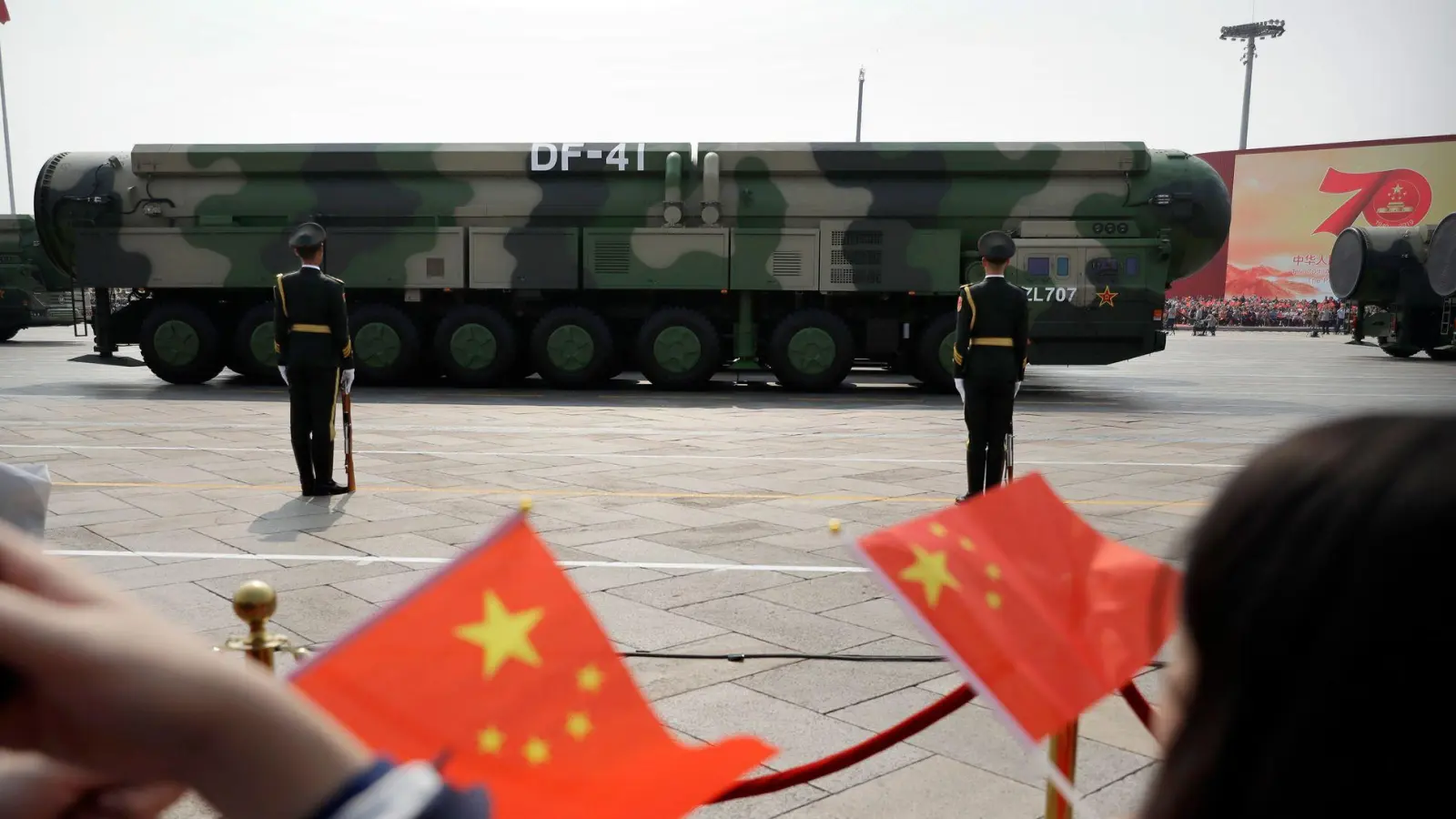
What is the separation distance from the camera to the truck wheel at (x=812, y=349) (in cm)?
1473

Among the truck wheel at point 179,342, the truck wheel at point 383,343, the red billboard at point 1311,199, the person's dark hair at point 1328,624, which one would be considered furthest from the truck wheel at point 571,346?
the red billboard at point 1311,199

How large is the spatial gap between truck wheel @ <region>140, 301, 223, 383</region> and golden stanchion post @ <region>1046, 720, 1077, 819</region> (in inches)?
591

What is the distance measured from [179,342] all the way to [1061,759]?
1518 cm

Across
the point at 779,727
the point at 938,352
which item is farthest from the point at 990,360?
the point at 938,352

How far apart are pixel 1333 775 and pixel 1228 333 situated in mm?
45256

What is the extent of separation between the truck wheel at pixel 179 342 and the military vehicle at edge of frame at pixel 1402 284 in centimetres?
2219

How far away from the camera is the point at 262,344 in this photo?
14930 mm

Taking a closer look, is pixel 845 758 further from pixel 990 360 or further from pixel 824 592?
pixel 990 360

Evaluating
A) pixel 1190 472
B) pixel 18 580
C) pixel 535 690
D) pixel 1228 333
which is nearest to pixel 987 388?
pixel 1190 472

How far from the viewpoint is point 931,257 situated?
A: 47.8ft

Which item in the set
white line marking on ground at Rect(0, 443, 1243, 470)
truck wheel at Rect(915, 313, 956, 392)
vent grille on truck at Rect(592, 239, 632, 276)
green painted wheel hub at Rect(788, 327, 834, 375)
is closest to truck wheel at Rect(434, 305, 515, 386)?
vent grille on truck at Rect(592, 239, 632, 276)

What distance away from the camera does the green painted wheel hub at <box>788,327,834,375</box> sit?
1472 centimetres

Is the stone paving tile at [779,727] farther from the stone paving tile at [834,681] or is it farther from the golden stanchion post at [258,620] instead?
the golden stanchion post at [258,620]

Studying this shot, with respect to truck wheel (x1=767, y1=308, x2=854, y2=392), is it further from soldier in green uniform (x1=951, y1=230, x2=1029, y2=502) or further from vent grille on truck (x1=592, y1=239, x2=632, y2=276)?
soldier in green uniform (x1=951, y1=230, x2=1029, y2=502)
